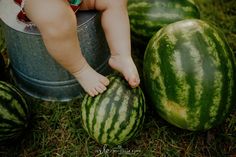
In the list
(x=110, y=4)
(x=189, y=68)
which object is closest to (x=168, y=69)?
(x=189, y=68)

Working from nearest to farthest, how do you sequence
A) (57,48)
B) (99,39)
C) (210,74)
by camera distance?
(210,74)
(57,48)
(99,39)

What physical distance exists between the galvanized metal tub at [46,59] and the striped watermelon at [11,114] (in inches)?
9.2

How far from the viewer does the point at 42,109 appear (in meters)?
2.42

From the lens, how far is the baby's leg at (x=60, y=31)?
6.61 ft

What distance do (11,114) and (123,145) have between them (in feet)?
1.84

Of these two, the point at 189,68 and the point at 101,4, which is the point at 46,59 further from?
the point at 189,68

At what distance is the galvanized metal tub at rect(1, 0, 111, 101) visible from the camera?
2205 millimetres

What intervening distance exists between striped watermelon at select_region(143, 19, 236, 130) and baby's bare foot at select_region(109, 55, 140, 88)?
0.29ft

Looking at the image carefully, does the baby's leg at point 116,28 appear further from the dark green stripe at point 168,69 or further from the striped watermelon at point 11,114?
the striped watermelon at point 11,114

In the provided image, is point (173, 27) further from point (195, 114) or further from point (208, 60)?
point (195, 114)

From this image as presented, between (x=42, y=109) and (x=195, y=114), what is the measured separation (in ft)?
2.88

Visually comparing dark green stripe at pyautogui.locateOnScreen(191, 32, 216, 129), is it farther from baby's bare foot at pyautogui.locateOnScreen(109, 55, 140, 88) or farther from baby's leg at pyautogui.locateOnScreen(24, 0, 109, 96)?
baby's leg at pyautogui.locateOnScreen(24, 0, 109, 96)

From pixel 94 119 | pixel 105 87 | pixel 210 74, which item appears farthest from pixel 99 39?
pixel 210 74

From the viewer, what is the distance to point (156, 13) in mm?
2309
